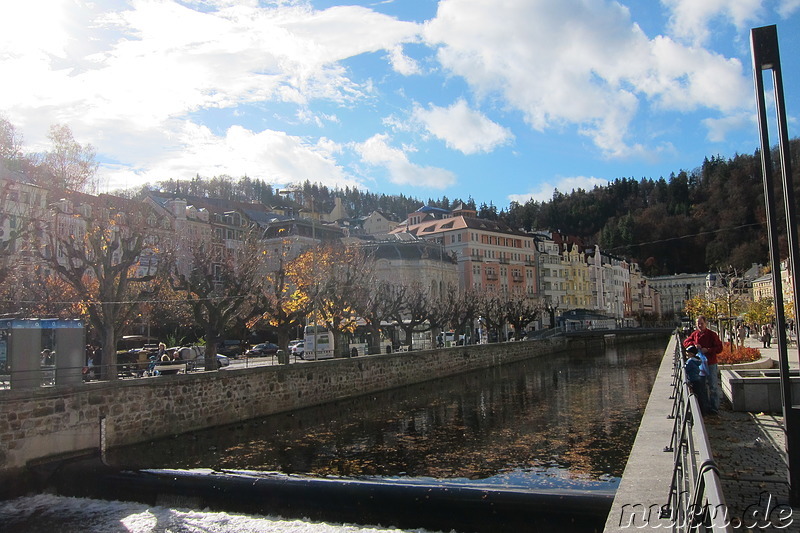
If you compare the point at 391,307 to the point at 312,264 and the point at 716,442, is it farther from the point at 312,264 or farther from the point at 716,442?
the point at 716,442

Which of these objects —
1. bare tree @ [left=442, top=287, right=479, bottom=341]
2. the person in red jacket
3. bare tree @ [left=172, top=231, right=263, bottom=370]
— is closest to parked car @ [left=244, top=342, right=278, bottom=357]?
bare tree @ [left=442, top=287, right=479, bottom=341]

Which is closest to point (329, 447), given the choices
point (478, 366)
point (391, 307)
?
point (391, 307)

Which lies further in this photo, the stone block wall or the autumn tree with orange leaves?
the autumn tree with orange leaves

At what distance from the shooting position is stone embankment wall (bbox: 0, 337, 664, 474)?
58.4 feet

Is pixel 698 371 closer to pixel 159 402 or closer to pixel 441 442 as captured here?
pixel 441 442

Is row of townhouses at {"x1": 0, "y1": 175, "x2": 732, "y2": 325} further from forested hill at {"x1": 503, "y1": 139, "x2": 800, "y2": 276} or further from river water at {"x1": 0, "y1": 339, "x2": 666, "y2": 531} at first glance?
river water at {"x1": 0, "y1": 339, "x2": 666, "y2": 531}

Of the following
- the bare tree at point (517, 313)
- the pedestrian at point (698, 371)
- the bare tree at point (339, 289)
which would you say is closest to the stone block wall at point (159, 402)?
the bare tree at point (339, 289)

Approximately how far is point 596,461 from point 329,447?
27.0ft

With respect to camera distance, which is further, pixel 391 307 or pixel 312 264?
pixel 391 307

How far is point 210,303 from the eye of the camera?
29.4m

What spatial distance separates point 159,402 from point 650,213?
5541 inches

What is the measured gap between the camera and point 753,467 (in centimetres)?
889

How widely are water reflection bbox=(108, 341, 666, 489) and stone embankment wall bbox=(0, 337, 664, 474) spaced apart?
68 cm

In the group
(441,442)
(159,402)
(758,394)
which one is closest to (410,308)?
(159,402)
